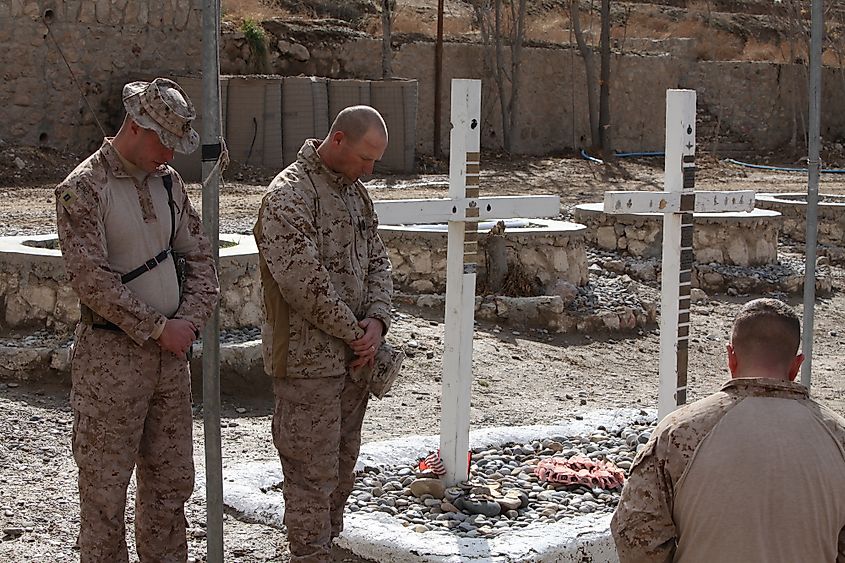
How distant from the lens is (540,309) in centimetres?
1091

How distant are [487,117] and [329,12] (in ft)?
18.0

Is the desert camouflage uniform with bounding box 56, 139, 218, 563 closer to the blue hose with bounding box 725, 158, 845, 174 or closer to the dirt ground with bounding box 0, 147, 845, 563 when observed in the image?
the dirt ground with bounding box 0, 147, 845, 563

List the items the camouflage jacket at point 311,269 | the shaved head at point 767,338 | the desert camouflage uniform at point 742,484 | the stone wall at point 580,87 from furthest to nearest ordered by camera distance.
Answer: the stone wall at point 580,87 < the camouflage jacket at point 311,269 < the shaved head at point 767,338 < the desert camouflage uniform at point 742,484

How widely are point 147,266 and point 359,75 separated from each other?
739 inches

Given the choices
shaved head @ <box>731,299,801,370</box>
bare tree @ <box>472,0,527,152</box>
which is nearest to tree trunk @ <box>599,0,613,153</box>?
bare tree @ <box>472,0,527,152</box>

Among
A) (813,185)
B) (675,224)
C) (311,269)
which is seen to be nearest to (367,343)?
(311,269)

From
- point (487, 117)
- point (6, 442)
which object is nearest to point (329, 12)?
point (487, 117)

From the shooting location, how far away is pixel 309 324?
167 inches

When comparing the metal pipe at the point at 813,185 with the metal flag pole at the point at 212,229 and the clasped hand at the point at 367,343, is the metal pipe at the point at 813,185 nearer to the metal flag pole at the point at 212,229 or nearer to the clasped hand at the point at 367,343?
the clasped hand at the point at 367,343

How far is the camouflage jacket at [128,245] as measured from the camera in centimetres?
391

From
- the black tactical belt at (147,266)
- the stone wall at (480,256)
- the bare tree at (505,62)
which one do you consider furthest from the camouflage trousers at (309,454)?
the bare tree at (505,62)

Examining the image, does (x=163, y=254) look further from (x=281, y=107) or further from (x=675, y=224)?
(x=281, y=107)

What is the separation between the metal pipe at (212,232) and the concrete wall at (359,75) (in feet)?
47.8

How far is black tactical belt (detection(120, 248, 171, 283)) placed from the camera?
4.03 m
